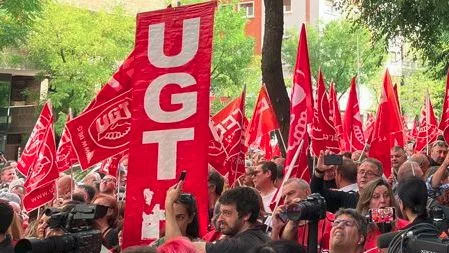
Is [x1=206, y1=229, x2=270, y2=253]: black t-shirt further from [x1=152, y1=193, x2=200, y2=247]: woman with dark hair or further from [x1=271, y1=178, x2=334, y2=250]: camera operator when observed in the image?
[x1=152, y1=193, x2=200, y2=247]: woman with dark hair

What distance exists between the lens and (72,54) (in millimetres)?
34219

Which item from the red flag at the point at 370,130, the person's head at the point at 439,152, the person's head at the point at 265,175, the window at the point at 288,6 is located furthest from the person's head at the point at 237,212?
the window at the point at 288,6

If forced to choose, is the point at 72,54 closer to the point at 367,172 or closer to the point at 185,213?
the point at 367,172

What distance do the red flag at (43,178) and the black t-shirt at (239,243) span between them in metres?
5.59

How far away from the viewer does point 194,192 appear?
5.61 metres

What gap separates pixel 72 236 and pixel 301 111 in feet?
16.3

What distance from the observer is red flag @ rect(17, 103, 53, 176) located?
11.5 m

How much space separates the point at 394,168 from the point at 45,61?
2490cm

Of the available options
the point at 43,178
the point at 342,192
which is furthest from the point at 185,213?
the point at 43,178

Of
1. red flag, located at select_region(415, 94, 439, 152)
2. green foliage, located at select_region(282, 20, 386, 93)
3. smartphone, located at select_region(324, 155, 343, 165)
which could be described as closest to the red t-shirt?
smartphone, located at select_region(324, 155, 343, 165)

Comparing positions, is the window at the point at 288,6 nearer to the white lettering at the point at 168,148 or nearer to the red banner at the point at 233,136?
the red banner at the point at 233,136

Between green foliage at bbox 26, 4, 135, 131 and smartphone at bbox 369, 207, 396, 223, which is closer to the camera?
smartphone at bbox 369, 207, 396, 223

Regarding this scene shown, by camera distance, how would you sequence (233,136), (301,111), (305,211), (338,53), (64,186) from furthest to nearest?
(338,53)
(233,136)
(64,186)
(301,111)
(305,211)

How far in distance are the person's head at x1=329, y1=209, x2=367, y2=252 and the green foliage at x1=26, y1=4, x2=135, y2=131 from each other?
28350mm
